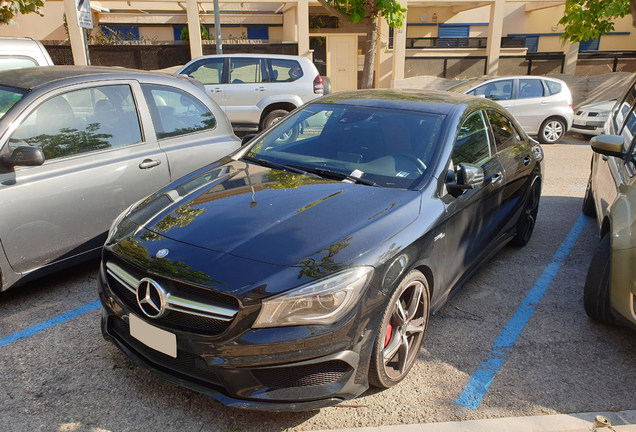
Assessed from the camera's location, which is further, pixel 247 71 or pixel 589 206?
pixel 247 71

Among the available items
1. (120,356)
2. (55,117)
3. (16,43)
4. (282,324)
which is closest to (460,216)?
(282,324)

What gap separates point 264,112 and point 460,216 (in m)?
8.34

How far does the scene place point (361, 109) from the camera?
4008mm

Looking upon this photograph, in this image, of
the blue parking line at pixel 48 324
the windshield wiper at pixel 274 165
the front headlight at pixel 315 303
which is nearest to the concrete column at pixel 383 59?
the windshield wiper at pixel 274 165

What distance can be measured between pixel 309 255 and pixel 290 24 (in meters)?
18.3

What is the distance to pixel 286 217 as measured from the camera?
289 centimetres

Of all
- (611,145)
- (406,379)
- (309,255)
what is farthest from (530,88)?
(309,255)

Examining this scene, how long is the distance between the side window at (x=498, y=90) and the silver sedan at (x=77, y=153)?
845cm

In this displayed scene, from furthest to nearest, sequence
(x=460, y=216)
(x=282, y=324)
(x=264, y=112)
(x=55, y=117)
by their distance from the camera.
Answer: (x=264, y=112)
(x=55, y=117)
(x=460, y=216)
(x=282, y=324)

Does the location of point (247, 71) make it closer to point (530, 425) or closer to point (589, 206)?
point (589, 206)

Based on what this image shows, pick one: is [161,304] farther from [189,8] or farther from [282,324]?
[189,8]

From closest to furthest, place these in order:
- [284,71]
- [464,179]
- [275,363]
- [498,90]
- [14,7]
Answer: [275,363], [464,179], [284,71], [498,90], [14,7]

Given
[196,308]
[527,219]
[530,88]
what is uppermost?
[530,88]

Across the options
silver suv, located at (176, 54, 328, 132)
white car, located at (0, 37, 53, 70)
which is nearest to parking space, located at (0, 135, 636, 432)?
white car, located at (0, 37, 53, 70)
